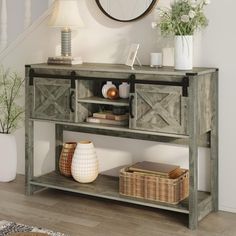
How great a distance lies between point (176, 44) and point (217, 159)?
31.4 inches

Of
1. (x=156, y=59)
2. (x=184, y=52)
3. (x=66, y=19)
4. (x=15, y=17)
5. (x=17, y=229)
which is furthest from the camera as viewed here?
(x=15, y=17)

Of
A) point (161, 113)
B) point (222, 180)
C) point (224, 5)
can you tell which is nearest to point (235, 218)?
point (222, 180)

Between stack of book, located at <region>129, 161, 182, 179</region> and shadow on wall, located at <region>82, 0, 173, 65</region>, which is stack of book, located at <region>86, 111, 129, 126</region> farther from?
shadow on wall, located at <region>82, 0, 173, 65</region>

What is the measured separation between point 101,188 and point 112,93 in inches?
25.5

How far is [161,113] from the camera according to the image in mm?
3129

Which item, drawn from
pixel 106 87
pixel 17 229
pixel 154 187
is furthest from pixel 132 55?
pixel 17 229

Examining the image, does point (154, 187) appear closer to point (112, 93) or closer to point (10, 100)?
point (112, 93)

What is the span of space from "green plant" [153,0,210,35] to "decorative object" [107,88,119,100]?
1.71 feet

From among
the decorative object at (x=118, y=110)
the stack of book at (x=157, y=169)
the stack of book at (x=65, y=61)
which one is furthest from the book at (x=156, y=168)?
the stack of book at (x=65, y=61)

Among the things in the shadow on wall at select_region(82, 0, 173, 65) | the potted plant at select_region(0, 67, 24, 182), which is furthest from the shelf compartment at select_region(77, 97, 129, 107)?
the potted plant at select_region(0, 67, 24, 182)

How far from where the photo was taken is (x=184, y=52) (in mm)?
3170

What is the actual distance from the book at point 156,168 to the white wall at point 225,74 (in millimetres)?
319

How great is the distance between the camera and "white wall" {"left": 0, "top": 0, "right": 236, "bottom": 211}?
135 inches

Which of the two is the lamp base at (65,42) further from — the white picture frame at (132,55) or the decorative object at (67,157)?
the decorative object at (67,157)
